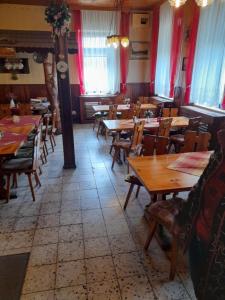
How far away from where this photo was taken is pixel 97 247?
1.99 metres

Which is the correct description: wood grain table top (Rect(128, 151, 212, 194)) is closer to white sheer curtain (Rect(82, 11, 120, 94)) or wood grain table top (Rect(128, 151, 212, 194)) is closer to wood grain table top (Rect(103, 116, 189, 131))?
wood grain table top (Rect(103, 116, 189, 131))

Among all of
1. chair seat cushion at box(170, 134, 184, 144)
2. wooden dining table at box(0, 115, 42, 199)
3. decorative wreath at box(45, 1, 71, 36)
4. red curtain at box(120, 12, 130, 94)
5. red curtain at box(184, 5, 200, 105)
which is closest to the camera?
wooden dining table at box(0, 115, 42, 199)

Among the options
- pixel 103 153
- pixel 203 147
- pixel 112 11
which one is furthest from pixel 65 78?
pixel 112 11

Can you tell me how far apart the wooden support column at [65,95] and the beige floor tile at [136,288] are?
230 centimetres

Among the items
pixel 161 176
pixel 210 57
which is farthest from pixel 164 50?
pixel 161 176

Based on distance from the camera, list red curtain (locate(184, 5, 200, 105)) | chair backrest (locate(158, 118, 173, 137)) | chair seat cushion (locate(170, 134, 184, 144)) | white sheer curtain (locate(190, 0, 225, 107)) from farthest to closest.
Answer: red curtain (locate(184, 5, 200, 105)) → white sheer curtain (locate(190, 0, 225, 107)) → chair seat cushion (locate(170, 134, 184, 144)) → chair backrest (locate(158, 118, 173, 137))

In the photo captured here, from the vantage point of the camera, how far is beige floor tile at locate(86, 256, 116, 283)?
1698 mm

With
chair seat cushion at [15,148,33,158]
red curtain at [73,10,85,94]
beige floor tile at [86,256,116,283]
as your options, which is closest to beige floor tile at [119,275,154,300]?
A: beige floor tile at [86,256,116,283]

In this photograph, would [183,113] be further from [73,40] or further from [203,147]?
[73,40]

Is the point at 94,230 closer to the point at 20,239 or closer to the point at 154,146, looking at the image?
the point at 20,239

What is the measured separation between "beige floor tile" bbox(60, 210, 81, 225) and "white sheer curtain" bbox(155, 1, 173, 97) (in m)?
4.72

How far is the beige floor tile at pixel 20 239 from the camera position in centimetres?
203

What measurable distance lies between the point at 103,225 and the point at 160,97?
508 cm

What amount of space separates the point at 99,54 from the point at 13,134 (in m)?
4.53
